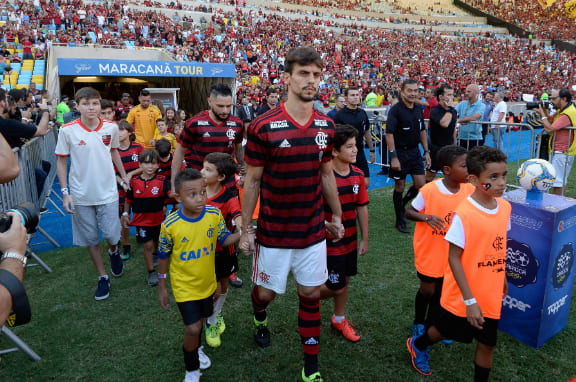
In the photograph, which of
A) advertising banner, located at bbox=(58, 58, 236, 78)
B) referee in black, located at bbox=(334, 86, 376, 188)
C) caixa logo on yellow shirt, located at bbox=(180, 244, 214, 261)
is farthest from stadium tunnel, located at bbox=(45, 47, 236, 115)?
caixa logo on yellow shirt, located at bbox=(180, 244, 214, 261)

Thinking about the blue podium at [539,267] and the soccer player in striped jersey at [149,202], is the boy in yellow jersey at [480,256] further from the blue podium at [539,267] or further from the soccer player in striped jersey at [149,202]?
the soccer player in striped jersey at [149,202]

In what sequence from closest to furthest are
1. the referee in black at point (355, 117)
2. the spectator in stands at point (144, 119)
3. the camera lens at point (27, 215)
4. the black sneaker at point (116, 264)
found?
the camera lens at point (27, 215) → the black sneaker at point (116, 264) → the referee in black at point (355, 117) → the spectator in stands at point (144, 119)

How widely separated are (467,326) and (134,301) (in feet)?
10.8

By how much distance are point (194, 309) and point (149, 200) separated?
7.20 feet

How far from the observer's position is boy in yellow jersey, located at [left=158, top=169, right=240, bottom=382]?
9.05ft

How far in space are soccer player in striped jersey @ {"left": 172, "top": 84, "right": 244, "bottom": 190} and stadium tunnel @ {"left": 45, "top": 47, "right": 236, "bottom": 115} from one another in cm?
1314

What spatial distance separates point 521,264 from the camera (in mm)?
3232

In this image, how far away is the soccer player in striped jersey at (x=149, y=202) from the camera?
4574 mm

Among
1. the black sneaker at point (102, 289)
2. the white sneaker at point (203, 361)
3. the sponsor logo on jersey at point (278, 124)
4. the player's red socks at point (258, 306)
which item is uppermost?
the sponsor logo on jersey at point (278, 124)

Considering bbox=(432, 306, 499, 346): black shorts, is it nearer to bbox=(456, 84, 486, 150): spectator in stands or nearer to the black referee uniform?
the black referee uniform

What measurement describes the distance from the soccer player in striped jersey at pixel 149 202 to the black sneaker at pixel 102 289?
17.7 inches

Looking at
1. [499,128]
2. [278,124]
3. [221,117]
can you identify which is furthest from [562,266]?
[499,128]

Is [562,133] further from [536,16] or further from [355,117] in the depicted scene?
[536,16]

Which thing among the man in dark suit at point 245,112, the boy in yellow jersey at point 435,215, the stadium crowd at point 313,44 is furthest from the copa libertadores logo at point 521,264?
the stadium crowd at point 313,44
